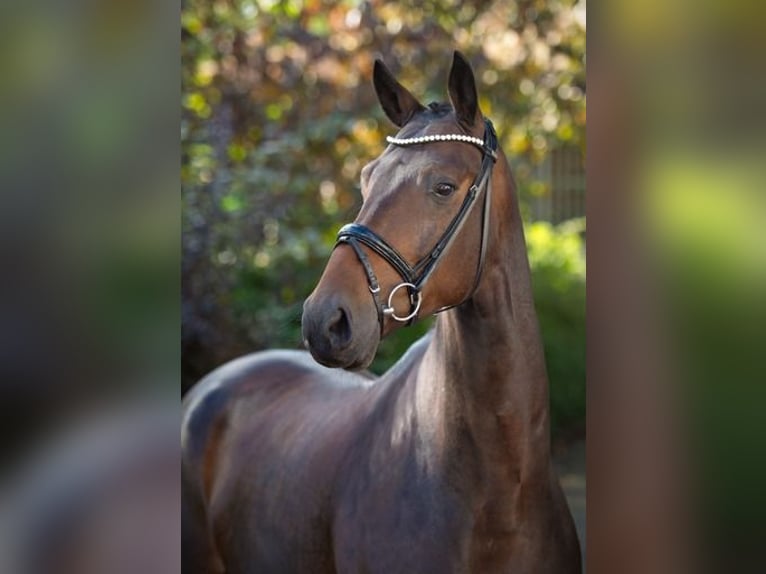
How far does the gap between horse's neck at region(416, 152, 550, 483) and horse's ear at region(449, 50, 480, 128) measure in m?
0.15

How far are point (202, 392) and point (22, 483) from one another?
2502 millimetres

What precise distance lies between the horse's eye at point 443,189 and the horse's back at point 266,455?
0.96 meters

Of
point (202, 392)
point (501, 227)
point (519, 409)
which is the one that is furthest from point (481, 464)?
point (202, 392)

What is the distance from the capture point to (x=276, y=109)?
257 inches

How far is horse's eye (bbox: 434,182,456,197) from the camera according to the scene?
7.56 ft

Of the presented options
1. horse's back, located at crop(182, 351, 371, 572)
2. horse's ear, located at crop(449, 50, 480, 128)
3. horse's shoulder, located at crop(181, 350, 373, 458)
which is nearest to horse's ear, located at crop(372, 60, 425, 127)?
horse's ear, located at crop(449, 50, 480, 128)

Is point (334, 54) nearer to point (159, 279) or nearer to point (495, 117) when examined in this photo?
point (495, 117)

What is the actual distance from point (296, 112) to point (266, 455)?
3488mm

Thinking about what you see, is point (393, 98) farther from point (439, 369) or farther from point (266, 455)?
point (266, 455)

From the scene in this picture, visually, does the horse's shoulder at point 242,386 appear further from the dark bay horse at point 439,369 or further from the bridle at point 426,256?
the bridle at point 426,256

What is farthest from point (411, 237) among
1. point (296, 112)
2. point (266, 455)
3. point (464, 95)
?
point (296, 112)

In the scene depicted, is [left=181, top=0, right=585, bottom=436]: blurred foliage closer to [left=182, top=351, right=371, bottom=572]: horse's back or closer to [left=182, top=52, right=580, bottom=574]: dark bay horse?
[left=182, top=351, right=371, bottom=572]: horse's back

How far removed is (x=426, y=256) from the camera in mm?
2283

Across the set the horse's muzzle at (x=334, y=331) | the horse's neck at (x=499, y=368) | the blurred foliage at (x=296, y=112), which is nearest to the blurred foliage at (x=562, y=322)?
the blurred foliage at (x=296, y=112)
